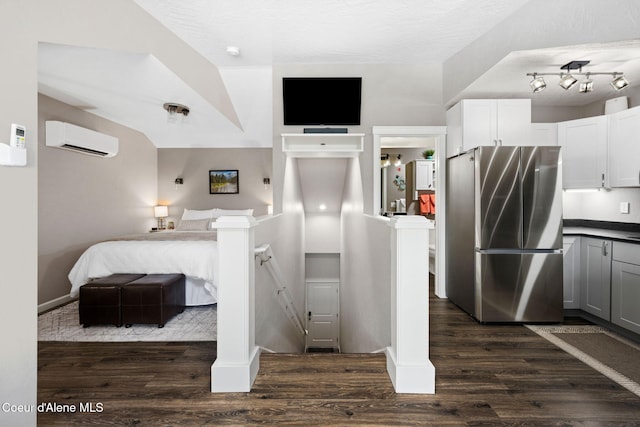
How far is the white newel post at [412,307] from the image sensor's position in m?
1.85

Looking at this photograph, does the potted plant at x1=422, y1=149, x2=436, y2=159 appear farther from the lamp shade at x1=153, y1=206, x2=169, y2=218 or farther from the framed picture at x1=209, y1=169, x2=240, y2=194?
the lamp shade at x1=153, y1=206, x2=169, y2=218

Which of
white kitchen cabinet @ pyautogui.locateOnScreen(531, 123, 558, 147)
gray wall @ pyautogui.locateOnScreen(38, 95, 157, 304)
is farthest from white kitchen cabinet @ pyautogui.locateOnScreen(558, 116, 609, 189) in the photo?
gray wall @ pyautogui.locateOnScreen(38, 95, 157, 304)

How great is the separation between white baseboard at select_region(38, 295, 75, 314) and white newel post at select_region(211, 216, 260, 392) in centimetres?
321

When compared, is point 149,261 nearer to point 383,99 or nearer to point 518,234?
point 383,99

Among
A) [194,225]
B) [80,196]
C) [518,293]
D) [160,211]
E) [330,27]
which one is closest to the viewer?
[330,27]

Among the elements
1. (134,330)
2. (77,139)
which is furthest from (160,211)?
(134,330)

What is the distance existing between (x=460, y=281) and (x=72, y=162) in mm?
5308

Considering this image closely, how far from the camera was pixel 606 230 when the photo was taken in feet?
10.8

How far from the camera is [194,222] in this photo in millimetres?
5418

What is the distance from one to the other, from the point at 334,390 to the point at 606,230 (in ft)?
11.6

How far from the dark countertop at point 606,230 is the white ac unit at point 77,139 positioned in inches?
230

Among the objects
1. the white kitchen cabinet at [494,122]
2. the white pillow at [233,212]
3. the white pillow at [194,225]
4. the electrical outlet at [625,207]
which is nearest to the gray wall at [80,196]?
the white pillow at [194,225]

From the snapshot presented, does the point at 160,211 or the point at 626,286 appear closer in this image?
the point at 626,286

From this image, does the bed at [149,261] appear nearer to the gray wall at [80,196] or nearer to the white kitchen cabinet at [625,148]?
the gray wall at [80,196]
